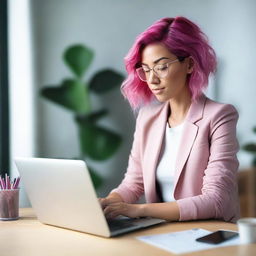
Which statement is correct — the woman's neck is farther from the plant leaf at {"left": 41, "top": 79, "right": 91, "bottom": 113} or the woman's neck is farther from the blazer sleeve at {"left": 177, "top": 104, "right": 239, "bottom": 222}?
the plant leaf at {"left": 41, "top": 79, "right": 91, "bottom": 113}

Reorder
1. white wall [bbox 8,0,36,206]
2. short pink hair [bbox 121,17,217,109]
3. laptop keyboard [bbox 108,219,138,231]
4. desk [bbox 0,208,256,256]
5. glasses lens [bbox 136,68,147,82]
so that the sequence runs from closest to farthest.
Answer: desk [bbox 0,208,256,256], laptop keyboard [bbox 108,219,138,231], short pink hair [bbox 121,17,217,109], glasses lens [bbox 136,68,147,82], white wall [bbox 8,0,36,206]

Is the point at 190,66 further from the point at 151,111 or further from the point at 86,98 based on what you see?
the point at 86,98

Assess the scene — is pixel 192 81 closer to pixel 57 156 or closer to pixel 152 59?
pixel 152 59

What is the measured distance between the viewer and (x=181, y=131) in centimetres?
182

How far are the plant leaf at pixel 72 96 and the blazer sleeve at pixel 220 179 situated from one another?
6.08 feet

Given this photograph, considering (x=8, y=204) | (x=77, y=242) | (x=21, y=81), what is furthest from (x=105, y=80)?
(x=77, y=242)

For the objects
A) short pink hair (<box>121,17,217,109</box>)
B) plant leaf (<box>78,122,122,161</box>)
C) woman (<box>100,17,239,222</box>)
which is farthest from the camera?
plant leaf (<box>78,122,122,161</box>)

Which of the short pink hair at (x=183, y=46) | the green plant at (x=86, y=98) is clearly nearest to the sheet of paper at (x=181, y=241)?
the short pink hair at (x=183, y=46)

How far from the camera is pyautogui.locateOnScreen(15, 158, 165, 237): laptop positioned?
1.25 m

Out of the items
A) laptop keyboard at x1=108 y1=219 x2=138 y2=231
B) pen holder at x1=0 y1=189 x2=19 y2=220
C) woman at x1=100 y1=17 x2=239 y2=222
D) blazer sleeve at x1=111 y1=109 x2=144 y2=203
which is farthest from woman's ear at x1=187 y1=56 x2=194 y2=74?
pen holder at x1=0 y1=189 x2=19 y2=220

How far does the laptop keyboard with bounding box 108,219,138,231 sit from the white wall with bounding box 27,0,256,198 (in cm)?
214

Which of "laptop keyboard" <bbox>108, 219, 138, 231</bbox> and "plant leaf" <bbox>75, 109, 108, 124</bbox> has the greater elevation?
"plant leaf" <bbox>75, 109, 108, 124</bbox>

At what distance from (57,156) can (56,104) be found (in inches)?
15.3

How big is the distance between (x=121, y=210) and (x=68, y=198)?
0.66ft
